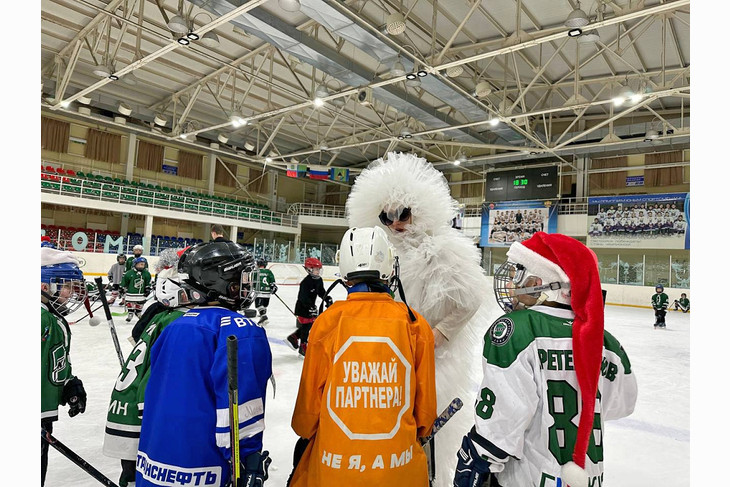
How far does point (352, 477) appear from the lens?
1293 mm

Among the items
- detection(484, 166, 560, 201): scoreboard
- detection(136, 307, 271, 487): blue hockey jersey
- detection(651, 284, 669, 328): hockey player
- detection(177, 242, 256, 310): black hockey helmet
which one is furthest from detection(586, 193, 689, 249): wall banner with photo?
detection(136, 307, 271, 487): blue hockey jersey

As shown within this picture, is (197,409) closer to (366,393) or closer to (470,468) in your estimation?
(366,393)

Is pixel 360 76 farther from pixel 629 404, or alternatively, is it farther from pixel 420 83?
pixel 629 404

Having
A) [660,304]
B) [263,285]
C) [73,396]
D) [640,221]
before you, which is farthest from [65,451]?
[640,221]

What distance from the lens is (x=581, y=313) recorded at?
1337mm

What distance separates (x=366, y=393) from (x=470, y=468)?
15.4 inches

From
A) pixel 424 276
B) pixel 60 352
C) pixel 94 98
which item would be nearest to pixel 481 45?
pixel 424 276

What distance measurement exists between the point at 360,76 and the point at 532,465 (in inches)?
434

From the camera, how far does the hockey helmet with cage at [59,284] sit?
1911 millimetres

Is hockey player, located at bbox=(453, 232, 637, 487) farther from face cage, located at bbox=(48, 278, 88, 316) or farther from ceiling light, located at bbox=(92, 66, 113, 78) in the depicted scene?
ceiling light, located at bbox=(92, 66, 113, 78)

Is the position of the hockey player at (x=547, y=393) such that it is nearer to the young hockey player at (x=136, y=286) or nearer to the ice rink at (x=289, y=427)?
the ice rink at (x=289, y=427)

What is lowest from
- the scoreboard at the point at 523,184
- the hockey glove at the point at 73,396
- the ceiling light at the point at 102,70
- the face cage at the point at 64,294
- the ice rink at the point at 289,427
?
the ice rink at the point at 289,427

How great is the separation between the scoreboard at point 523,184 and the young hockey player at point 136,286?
15.6 m

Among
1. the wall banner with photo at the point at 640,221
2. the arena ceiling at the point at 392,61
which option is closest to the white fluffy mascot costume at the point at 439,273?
the arena ceiling at the point at 392,61
